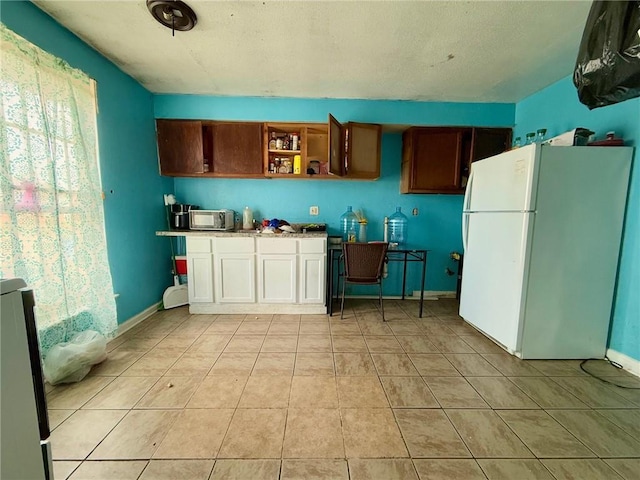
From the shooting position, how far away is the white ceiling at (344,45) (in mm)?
1609

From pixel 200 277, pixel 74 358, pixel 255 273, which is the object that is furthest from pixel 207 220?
pixel 74 358

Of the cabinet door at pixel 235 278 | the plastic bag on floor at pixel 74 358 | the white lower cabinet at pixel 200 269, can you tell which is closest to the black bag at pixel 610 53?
the cabinet door at pixel 235 278

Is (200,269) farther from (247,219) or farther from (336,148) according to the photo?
(336,148)

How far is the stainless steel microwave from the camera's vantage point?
2814mm

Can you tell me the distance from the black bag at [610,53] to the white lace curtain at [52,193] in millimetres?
2871

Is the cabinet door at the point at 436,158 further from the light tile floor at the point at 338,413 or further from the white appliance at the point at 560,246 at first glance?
the light tile floor at the point at 338,413

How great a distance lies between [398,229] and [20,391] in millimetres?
3244

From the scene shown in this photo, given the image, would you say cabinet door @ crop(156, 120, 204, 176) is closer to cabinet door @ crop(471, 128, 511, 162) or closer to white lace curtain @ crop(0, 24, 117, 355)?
white lace curtain @ crop(0, 24, 117, 355)

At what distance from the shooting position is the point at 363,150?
294 cm

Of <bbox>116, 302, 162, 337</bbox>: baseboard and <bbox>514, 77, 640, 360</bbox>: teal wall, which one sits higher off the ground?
<bbox>514, 77, 640, 360</bbox>: teal wall

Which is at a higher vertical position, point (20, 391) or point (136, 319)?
point (20, 391)

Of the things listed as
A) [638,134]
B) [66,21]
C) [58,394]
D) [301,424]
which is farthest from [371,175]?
[58,394]

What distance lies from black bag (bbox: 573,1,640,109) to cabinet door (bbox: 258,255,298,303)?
240 cm

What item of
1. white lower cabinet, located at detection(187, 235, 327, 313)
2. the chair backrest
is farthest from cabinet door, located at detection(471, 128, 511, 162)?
white lower cabinet, located at detection(187, 235, 327, 313)
